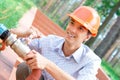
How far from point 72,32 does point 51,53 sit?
0.46 meters

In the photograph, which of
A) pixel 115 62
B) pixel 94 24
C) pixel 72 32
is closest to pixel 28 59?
pixel 72 32

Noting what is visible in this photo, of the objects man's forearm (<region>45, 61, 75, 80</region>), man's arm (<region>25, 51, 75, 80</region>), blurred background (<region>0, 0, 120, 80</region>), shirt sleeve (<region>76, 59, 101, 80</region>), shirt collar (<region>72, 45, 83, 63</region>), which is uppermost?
man's arm (<region>25, 51, 75, 80</region>)

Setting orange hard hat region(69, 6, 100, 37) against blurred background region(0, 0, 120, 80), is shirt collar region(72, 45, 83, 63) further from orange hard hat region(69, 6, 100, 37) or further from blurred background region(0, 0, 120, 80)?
blurred background region(0, 0, 120, 80)

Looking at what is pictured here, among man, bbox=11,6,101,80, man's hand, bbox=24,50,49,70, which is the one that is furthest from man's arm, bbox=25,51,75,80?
man, bbox=11,6,101,80

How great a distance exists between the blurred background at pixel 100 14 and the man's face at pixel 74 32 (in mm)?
3926

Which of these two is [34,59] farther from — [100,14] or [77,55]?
[100,14]

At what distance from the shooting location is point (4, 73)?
19.5ft

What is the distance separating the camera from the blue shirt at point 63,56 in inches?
171

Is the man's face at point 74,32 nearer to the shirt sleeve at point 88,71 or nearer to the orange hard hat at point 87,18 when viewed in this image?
the orange hard hat at point 87,18

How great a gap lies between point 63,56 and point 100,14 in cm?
1674

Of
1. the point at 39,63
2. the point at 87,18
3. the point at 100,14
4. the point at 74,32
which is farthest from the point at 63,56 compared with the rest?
the point at 100,14

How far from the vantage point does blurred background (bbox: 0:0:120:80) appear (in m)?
12.0

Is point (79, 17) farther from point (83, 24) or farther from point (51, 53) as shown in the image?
point (51, 53)

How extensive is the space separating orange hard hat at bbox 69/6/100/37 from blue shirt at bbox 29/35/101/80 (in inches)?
11.0
